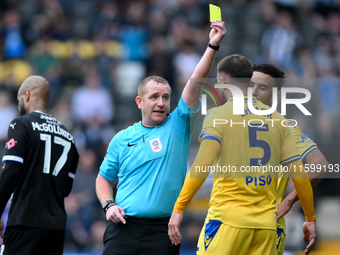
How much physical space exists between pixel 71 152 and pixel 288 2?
12708 mm

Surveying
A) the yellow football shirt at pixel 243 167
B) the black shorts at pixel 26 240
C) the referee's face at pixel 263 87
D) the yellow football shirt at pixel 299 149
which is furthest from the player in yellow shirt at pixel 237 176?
the black shorts at pixel 26 240

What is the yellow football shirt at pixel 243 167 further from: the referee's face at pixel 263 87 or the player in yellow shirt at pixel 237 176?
the referee's face at pixel 263 87

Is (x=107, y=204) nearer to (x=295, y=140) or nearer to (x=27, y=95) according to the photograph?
(x=27, y=95)

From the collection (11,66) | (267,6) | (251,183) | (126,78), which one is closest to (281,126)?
(251,183)

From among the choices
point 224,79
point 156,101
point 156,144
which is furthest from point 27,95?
point 224,79

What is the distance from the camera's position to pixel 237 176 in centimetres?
504

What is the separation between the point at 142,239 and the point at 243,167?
1259 millimetres

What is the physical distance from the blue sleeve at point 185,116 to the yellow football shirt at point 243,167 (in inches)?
17.5

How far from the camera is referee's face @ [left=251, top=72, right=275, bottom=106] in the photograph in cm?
614

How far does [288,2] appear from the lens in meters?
17.2

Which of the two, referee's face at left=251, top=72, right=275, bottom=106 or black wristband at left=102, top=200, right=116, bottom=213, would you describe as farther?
referee's face at left=251, top=72, right=275, bottom=106

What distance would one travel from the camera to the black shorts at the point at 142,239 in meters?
5.45

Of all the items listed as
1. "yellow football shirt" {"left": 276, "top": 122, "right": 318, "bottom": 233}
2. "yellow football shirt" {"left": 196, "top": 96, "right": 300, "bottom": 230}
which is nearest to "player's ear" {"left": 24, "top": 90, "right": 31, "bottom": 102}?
"yellow football shirt" {"left": 196, "top": 96, "right": 300, "bottom": 230}

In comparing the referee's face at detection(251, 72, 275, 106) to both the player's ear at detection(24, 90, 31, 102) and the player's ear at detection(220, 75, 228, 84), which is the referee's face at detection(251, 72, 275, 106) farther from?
the player's ear at detection(24, 90, 31, 102)
